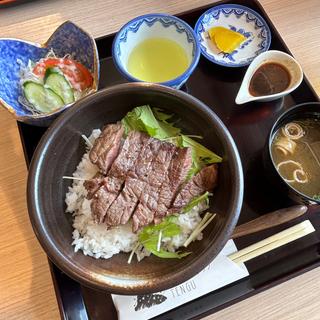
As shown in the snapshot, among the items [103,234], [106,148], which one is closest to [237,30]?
[106,148]

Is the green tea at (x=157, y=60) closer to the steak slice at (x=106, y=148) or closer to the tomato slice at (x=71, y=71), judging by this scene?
the tomato slice at (x=71, y=71)

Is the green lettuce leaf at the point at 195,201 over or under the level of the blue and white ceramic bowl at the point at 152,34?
under

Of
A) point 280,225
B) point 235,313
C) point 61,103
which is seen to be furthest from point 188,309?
point 61,103

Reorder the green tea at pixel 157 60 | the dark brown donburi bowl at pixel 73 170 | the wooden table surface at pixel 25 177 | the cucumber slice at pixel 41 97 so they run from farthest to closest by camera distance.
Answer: the green tea at pixel 157 60
the cucumber slice at pixel 41 97
the wooden table surface at pixel 25 177
the dark brown donburi bowl at pixel 73 170

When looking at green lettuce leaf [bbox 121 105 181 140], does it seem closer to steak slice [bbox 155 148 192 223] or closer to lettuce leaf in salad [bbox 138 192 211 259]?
steak slice [bbox 155 148 192 223]

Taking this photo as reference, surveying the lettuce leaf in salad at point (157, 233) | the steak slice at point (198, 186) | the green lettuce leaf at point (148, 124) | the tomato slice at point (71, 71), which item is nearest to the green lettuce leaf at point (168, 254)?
the lettuce leaf in salad at point (157, 233)
